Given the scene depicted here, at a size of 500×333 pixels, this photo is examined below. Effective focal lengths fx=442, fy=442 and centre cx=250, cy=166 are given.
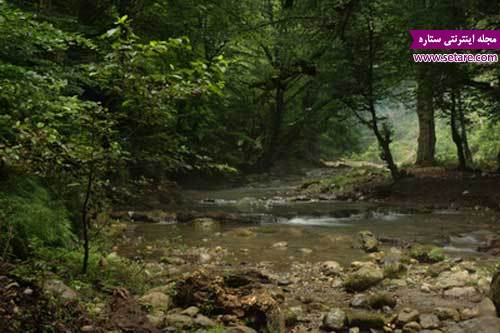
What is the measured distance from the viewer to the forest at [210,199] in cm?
405

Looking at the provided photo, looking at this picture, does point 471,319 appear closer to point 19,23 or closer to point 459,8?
point 19,23

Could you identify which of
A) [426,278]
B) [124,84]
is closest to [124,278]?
[124,84]

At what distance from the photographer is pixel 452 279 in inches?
243

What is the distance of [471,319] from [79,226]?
5204 mm

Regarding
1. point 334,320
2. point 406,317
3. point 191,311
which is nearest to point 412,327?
point 406,317

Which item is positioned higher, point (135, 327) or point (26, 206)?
point (26, 206)

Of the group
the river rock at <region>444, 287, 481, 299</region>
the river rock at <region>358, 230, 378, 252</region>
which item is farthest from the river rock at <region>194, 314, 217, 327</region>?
the river rock at <region>358, 230, 378, 252</region>

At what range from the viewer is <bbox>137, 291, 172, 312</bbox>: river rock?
453 cm

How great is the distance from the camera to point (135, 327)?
Answer: 12.0ft

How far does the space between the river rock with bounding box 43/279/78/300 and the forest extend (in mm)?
44

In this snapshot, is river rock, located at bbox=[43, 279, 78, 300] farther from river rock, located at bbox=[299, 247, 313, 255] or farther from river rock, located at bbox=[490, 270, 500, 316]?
river rock, located at bbox=[299, 247, 313, 255]

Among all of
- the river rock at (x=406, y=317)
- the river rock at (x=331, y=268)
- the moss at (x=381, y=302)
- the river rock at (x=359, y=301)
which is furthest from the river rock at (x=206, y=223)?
the river rock at (x=406, y=317)

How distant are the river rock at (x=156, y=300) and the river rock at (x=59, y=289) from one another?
0.76 m

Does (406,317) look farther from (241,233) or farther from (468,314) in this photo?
(241,233)
